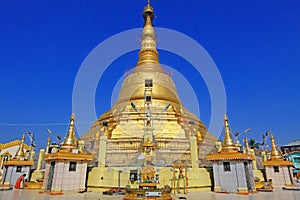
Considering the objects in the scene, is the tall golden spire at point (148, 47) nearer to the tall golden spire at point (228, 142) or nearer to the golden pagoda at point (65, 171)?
the tall golden spire at point (228, 142)

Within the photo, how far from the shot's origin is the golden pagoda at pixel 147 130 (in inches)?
629

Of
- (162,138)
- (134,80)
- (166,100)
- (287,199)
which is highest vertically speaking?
(134,80)

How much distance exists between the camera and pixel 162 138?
70.0 ft

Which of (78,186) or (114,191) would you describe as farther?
(78,186)

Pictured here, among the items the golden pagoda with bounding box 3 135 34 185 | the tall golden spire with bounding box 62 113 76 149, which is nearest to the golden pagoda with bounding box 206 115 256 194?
the tall golden spire with bounding box 62 113 76 149

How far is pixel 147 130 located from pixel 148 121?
110 cm

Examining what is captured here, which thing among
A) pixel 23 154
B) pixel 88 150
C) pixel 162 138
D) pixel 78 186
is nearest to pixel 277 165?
pixel 162 138

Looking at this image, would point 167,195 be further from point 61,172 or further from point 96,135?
point 96,135

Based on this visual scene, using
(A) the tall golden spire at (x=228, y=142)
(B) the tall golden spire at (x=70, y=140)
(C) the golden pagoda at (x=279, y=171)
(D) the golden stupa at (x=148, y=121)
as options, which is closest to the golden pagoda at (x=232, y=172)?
(A) the tall golden spire at (x=228, y=142)

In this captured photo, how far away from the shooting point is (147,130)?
17.8 meters

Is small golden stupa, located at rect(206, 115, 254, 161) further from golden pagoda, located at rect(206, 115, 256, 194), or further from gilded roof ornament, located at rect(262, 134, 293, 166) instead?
gilded roof ornament, located at rect(262, 134, 293, 166)

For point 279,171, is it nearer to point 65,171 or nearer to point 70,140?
point 65,171

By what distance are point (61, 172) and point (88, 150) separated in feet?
31.0

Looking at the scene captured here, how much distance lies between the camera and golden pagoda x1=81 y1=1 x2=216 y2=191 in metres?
16.0
